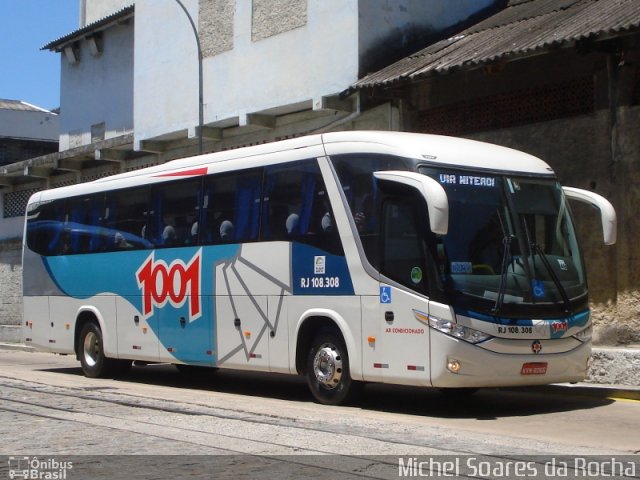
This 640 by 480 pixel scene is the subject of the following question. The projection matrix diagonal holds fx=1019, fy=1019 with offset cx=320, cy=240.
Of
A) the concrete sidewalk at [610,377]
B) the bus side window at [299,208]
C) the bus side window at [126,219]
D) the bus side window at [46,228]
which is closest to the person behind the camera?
the bus side window at [299,208]

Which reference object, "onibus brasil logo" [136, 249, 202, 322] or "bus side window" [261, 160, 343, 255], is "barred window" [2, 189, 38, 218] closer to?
"onibus brasil logo" [136, 249, 202, 322]

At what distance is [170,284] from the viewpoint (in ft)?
50.1

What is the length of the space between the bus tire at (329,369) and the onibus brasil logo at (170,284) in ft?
8.71

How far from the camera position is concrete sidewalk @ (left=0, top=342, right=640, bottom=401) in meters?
13.3

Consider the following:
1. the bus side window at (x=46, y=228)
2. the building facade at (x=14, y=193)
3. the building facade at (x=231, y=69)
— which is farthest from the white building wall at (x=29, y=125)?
the bus side window at (x=46, y=228)

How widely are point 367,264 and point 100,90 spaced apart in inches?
786

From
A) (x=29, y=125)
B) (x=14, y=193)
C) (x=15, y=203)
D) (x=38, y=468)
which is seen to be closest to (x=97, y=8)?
(x=14, y=193)

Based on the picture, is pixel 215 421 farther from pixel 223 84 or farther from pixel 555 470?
pixel 223 84

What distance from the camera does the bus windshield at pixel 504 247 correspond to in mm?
11125

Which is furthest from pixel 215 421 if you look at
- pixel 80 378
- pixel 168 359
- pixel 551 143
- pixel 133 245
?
pixel 551 143

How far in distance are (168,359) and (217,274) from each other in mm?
1937

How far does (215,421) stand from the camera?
10.8 meters

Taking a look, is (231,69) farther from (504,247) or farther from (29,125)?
(29,125)

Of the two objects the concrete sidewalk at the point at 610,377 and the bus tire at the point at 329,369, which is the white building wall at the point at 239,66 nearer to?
the concrete sidewalk at the point at 610,377
